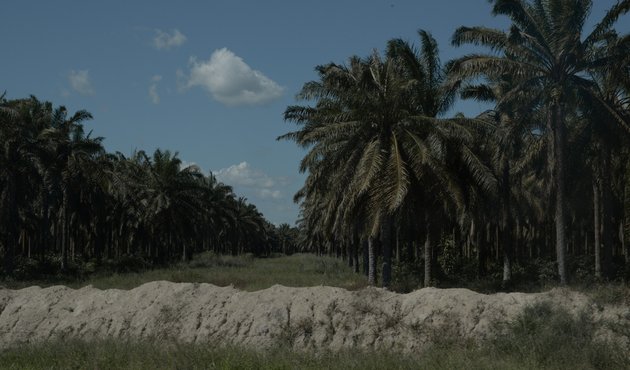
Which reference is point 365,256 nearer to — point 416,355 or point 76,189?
point 76,189

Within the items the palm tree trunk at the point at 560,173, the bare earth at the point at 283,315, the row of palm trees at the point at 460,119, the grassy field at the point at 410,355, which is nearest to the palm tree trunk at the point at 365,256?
the row of palm trees at the point at 460,119

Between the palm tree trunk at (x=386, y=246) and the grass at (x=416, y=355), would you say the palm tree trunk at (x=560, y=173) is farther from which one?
the grass at (x=416, y=355)

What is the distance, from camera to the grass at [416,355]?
9.70 m

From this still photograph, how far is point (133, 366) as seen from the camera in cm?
1006

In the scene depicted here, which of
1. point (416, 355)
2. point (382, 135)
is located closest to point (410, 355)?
point (416, 355)

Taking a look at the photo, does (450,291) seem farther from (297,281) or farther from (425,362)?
(297,281)

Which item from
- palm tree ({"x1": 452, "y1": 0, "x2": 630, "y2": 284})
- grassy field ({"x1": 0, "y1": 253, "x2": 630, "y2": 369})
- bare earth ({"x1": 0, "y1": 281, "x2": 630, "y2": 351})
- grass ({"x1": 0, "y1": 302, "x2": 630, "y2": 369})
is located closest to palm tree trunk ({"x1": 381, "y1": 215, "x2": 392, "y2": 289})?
palm tree ({"x1": 452, "y1": 0, "x2": 630, "y2": 284})

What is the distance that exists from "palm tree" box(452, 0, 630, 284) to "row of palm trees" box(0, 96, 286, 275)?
935 inches

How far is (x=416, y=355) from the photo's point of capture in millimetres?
11195

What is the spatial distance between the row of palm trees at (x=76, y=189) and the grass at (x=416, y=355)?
23.7 metres

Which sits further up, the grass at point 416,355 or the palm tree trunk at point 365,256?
the palm tree trunk at point 365,256

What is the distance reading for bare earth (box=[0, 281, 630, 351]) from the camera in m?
13.3

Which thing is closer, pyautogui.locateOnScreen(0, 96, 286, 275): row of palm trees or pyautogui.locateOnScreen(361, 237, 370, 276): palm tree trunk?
pyautogui.locateOnScreen(0, 96, 286, 275): row of palm trees

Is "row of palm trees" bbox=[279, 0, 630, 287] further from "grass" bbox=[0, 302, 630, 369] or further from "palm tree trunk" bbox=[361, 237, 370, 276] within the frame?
"palm tree trunk" bbox=[361, 237, 370, 276]
